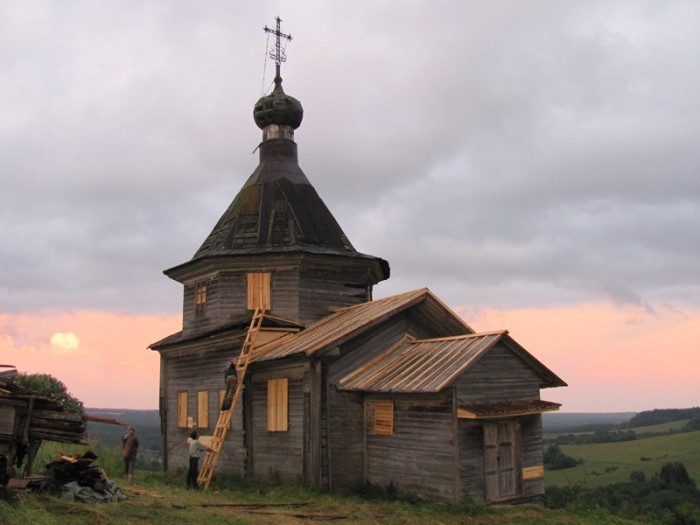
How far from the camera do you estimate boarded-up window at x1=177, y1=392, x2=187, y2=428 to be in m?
21.2

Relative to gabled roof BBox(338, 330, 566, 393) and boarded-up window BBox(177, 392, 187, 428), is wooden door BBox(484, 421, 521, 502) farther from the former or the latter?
boarded-up window BBox(177, 392, 187, 428)

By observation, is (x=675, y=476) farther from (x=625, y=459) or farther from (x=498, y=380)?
(x=498, y=380)

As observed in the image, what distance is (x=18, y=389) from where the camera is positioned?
1166 cm

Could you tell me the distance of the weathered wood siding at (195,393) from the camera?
1889cm

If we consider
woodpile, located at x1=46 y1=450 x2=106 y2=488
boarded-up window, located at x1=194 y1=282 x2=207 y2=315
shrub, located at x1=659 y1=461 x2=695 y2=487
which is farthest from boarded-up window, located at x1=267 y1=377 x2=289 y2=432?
shrub, located at x1=659 y1=461 x2=695 y2=487

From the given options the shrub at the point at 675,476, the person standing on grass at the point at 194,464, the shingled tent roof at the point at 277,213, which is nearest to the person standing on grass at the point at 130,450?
the person standing on grass at the point at 194,464

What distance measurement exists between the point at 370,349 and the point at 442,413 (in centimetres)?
333

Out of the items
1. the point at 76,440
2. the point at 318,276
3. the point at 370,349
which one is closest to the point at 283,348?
the point at 370,349

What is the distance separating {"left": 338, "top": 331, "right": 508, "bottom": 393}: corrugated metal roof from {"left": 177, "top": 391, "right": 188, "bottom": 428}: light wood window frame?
22.1 feet

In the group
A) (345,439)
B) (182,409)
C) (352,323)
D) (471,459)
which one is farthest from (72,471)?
(182,409)

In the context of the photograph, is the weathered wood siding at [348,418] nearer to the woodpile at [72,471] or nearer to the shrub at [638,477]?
the woodpile at [72,471]

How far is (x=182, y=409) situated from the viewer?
21.3 metres

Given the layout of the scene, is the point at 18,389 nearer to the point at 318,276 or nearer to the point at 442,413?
the point at 442,413

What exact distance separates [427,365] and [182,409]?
30.2 ft
